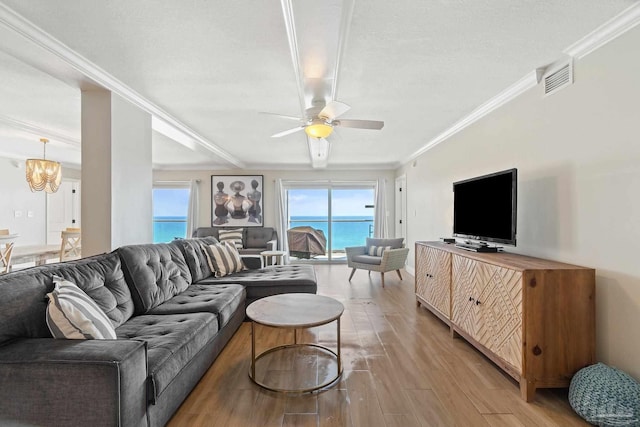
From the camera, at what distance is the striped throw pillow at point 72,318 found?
1.52 metres

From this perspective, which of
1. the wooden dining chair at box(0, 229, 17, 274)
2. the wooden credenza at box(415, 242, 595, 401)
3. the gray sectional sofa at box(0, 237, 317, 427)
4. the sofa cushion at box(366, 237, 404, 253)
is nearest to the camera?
the gray sectional sofa at box(0, 237, 317, 427)

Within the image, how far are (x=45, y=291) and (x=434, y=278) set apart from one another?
3.32 m

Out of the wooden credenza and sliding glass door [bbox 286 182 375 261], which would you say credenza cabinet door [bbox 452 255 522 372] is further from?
sliding glass door [bbox 286 182 375 261]

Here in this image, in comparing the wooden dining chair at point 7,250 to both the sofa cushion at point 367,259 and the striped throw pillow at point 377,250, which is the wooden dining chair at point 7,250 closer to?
the sofa cushion at point 367,259

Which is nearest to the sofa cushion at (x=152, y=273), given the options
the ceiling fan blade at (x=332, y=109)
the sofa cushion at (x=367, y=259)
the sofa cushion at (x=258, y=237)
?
the ceiling fan blade at (x=332, y=109)

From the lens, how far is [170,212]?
8070 millimetres

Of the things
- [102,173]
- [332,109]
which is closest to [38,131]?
[102,173]

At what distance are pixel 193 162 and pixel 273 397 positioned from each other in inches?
237

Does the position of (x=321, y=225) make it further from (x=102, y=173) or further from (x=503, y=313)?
(x=503, y=313)

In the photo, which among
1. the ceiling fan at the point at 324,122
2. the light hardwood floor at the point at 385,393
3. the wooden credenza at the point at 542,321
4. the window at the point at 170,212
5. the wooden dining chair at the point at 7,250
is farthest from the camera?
the window at the point at 170,212

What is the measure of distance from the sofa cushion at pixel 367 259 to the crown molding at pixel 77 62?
3550mm

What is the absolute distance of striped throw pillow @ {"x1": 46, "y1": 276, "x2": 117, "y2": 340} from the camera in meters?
1.52

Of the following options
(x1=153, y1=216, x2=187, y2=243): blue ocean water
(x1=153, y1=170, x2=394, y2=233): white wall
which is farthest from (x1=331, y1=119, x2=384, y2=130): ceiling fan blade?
(x1=153, y1=216, x2=187, y2=243): blue ocean water

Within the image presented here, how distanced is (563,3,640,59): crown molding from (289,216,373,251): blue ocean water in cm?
578
